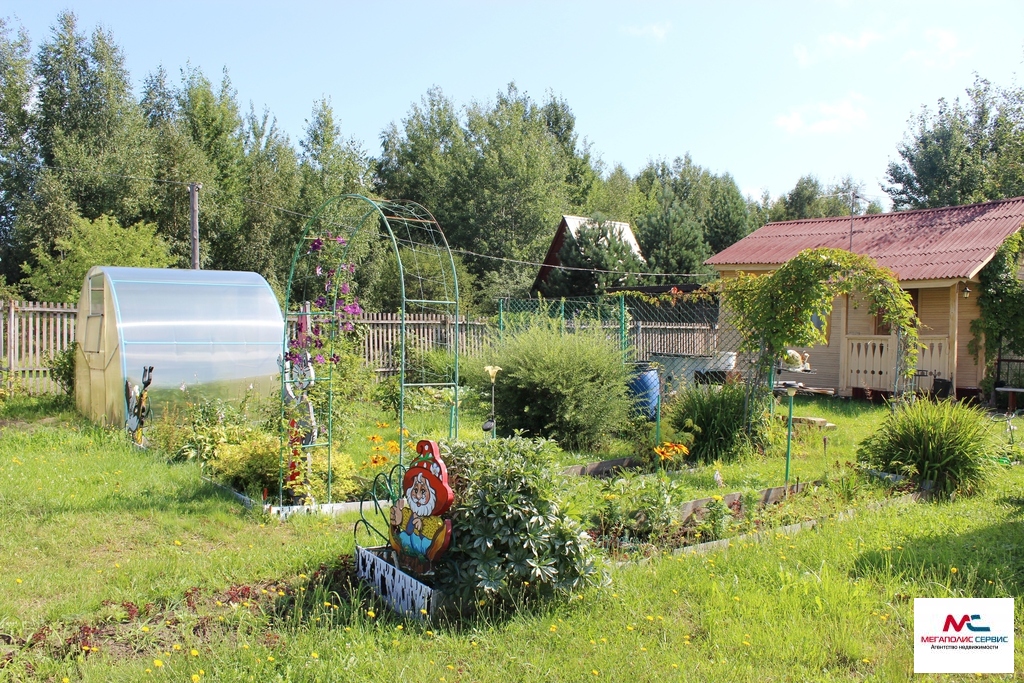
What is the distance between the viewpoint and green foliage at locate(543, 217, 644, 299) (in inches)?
1097

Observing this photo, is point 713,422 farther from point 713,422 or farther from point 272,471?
point 272,471

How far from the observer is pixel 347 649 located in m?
3.54

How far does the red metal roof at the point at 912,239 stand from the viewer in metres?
13.5

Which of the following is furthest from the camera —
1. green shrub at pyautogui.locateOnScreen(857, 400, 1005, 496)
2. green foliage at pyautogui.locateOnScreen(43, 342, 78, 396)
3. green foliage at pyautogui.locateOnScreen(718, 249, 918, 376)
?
green foliage at pyautogui.locateOnScreen(43, 342, 78, 396)

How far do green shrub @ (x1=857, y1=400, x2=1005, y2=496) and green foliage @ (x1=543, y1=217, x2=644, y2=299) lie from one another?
67.6 ft

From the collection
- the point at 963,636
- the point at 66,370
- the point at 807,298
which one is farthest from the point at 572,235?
the point at 963,636

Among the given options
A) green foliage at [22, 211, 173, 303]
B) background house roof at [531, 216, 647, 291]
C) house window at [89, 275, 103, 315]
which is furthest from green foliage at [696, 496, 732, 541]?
background house roof at [531, 216, 647, 291]

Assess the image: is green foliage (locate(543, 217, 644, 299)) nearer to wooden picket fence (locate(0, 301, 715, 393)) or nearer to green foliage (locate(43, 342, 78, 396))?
wooden picket fence (locate(0, 301, 715, 393))

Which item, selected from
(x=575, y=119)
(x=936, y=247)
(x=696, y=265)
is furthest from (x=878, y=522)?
(x=575, y=119)

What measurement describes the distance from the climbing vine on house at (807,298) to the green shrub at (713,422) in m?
0.43

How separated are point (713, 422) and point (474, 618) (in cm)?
518

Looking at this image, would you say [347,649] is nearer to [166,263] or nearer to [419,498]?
[419,498]

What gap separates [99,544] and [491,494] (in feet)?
10.3

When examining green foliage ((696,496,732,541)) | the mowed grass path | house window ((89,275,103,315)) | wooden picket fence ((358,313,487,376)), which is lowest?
the mowed grass path
